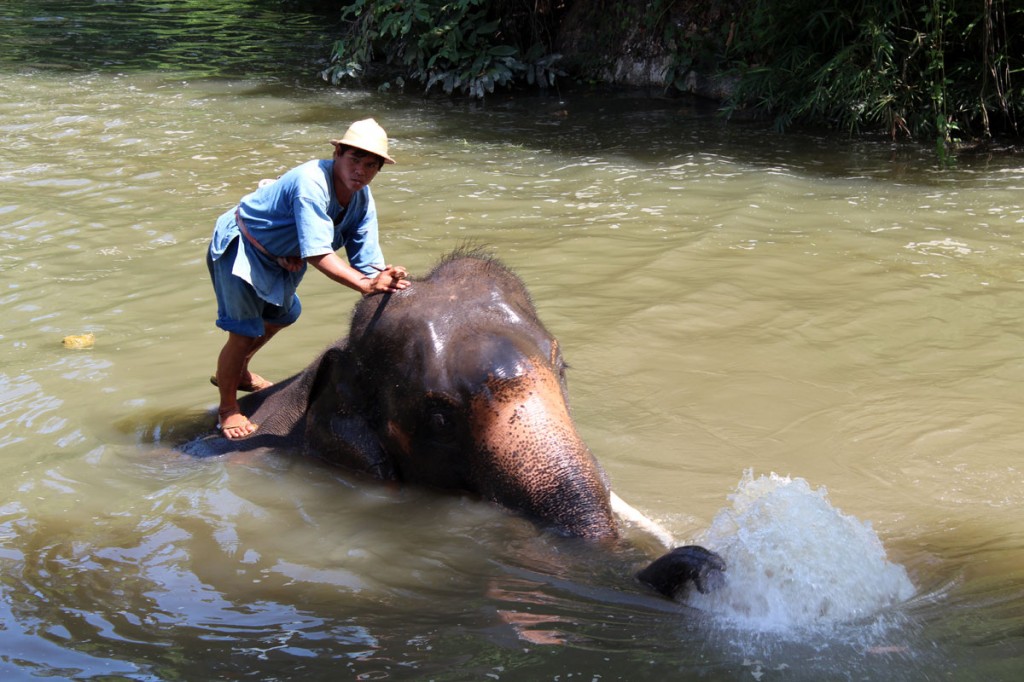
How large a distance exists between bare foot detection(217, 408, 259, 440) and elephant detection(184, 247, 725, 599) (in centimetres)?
43

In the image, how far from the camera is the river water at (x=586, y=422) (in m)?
3.19

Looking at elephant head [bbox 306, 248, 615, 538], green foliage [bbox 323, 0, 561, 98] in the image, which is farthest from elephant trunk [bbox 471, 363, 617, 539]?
green foliage [bbox 323, 0, 561, 98]

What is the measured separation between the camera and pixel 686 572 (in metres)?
3.12

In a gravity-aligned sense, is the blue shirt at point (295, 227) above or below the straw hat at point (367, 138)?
below

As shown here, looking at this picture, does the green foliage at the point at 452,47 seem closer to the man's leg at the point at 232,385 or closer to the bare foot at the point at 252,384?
the bare foot at the point at 252,384

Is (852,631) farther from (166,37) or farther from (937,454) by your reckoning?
(166,37)

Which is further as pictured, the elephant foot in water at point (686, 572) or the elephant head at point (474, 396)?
the elephant head at point (474, 396)

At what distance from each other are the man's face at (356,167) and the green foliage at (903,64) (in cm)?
625

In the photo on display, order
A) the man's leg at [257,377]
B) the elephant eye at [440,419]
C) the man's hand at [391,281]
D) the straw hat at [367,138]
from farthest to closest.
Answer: the man's leg at [257,377] → the straw hat at [367,138] → the man's hand at [391,281] → the elephant eye at [440,419]

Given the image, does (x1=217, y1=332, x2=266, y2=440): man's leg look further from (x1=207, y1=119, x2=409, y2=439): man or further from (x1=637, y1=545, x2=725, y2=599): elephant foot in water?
(x1=637, y1=545, x2=725, y2=599): elephant foot in water

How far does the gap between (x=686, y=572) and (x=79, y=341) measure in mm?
4107

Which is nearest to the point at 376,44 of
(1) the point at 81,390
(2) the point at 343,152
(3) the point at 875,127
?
(3) the point at 875,127

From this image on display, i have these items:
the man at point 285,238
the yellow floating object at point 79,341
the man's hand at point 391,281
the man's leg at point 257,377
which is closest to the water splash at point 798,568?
the man's hand at point 391,281

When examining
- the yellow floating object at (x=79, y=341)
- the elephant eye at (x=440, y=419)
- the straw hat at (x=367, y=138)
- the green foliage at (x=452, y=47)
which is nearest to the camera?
the elephant eye at (x=440, y=419)
